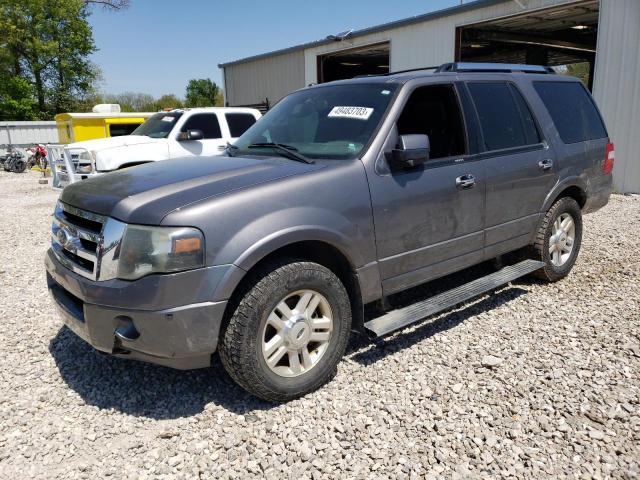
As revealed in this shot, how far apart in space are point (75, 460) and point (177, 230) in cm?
→ 133

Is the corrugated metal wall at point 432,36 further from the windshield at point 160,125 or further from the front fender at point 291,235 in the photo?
the front fender at point 291,235

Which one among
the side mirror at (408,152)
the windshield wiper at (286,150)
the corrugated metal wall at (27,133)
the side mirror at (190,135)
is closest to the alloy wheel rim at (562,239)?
the side mirror at (408,152)

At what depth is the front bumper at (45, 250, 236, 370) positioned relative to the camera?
2672 millimetres

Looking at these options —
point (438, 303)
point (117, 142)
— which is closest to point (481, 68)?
point (438, 303)

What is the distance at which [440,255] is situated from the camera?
12.7 feet

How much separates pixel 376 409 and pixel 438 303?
3.45 feet

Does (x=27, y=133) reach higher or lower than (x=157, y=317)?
higher

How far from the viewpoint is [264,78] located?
77.4 feet

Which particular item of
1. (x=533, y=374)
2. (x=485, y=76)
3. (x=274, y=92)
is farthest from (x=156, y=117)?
(x=274, y=92)

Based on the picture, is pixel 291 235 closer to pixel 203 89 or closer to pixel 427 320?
pixel 427 320

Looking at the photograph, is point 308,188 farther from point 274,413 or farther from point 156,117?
point 156,117

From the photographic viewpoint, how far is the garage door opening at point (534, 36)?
47.9 ft

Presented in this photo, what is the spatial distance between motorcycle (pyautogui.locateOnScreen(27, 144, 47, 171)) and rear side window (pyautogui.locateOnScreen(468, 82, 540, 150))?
21.9 m

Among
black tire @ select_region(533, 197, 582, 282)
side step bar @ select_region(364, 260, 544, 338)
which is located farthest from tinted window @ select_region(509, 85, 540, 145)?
side step bar @ select_region(364, 260, 544, 338)
